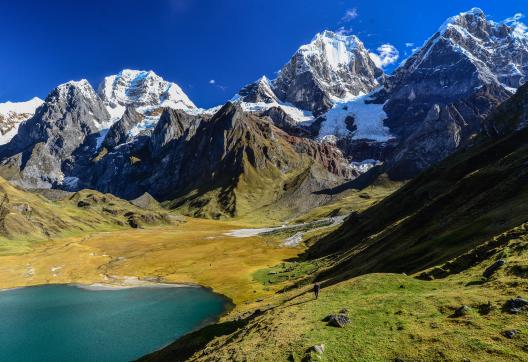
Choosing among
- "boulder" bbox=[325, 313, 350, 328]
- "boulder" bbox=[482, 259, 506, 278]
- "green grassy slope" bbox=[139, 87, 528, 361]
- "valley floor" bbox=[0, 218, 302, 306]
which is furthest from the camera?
"valley floor" bbox=[0, 218, 302, 306]

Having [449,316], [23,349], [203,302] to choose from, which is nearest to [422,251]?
[449,316]

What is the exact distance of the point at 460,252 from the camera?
5381 centimetres

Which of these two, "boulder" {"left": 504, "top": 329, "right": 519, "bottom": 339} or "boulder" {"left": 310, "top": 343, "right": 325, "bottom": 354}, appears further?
"boulder" {"left": 310, "top": 343, "right": 325, "bottom": 354}

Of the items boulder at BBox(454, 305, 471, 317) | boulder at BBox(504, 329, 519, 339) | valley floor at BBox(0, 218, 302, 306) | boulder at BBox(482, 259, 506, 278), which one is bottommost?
boulder at BBox(504, 329, 519, 339)

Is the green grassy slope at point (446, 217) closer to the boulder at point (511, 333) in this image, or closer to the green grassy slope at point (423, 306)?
the green grassy slope at point (423, 306)

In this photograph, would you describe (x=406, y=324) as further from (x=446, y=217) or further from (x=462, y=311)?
(x=446, y=217)

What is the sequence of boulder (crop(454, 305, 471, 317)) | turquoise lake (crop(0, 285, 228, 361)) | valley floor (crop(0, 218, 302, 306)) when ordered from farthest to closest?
valley floor (crop(0, 218, 302, 306)) < turquoise lake (crop(0, 285, 228, 361)) < boulder (crop(454, 305, 471, 317))

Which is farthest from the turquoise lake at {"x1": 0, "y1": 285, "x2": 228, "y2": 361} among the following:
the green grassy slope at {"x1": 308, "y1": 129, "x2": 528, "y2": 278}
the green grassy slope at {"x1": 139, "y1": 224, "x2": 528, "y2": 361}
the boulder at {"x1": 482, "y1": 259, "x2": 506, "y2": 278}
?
the boulder at {"x1": 482, "y1": 259, "x2": 506, "y2": 278}

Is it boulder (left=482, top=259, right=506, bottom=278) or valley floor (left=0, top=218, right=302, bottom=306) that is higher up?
valley floor (left=0, top=218, right=302, bottom=306)

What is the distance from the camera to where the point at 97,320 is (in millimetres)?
95625

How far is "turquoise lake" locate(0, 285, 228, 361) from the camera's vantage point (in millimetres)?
73750

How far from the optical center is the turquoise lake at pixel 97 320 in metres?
73.8

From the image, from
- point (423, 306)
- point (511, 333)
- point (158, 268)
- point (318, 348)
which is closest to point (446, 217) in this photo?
point (423, 306)

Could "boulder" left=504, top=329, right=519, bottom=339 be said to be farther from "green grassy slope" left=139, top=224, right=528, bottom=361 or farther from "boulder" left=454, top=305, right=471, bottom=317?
"boulder" left=454, top=305, right=471, bottom=317
